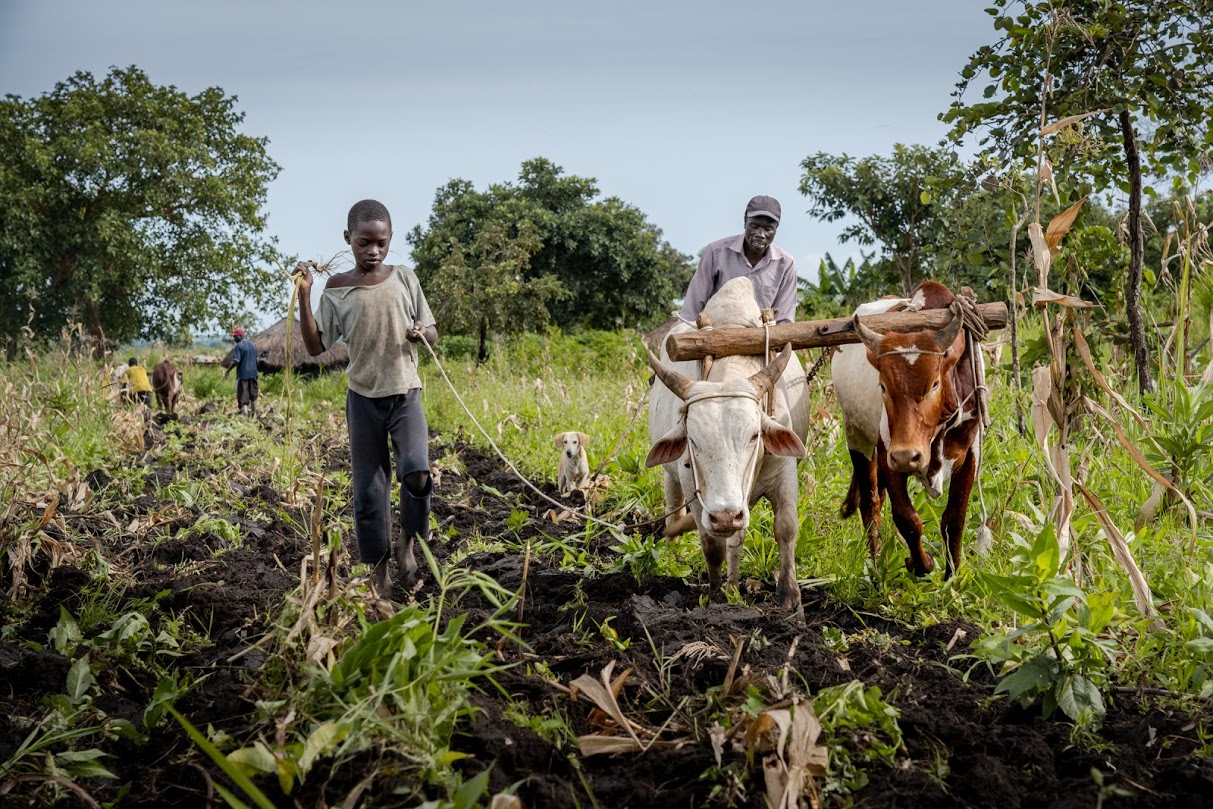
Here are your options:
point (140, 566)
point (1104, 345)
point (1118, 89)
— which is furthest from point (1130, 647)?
point (1104, 345)

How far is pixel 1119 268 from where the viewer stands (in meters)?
6.59

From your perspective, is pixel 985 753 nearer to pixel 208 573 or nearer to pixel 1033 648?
pixel 1033 648

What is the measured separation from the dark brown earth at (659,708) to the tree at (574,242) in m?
32.6

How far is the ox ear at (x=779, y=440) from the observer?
4059mm

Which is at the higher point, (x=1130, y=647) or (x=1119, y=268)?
(x=1119, y=268)

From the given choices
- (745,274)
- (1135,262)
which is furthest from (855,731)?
(1135,262)

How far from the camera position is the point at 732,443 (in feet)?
13.0

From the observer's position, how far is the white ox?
3.94m

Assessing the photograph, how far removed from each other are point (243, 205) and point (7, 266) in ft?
24.0

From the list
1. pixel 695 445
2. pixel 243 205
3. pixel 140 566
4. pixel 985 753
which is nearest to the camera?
pixel 985 753

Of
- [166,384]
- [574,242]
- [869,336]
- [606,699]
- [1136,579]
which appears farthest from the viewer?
[574,242]

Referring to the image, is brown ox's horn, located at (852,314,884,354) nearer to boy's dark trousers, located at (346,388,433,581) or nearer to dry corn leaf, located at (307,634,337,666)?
boy's dark trousers, located at (346,388,433,581)

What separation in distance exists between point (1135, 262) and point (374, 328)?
15.7 feet

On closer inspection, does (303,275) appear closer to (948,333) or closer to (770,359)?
(770,359)
